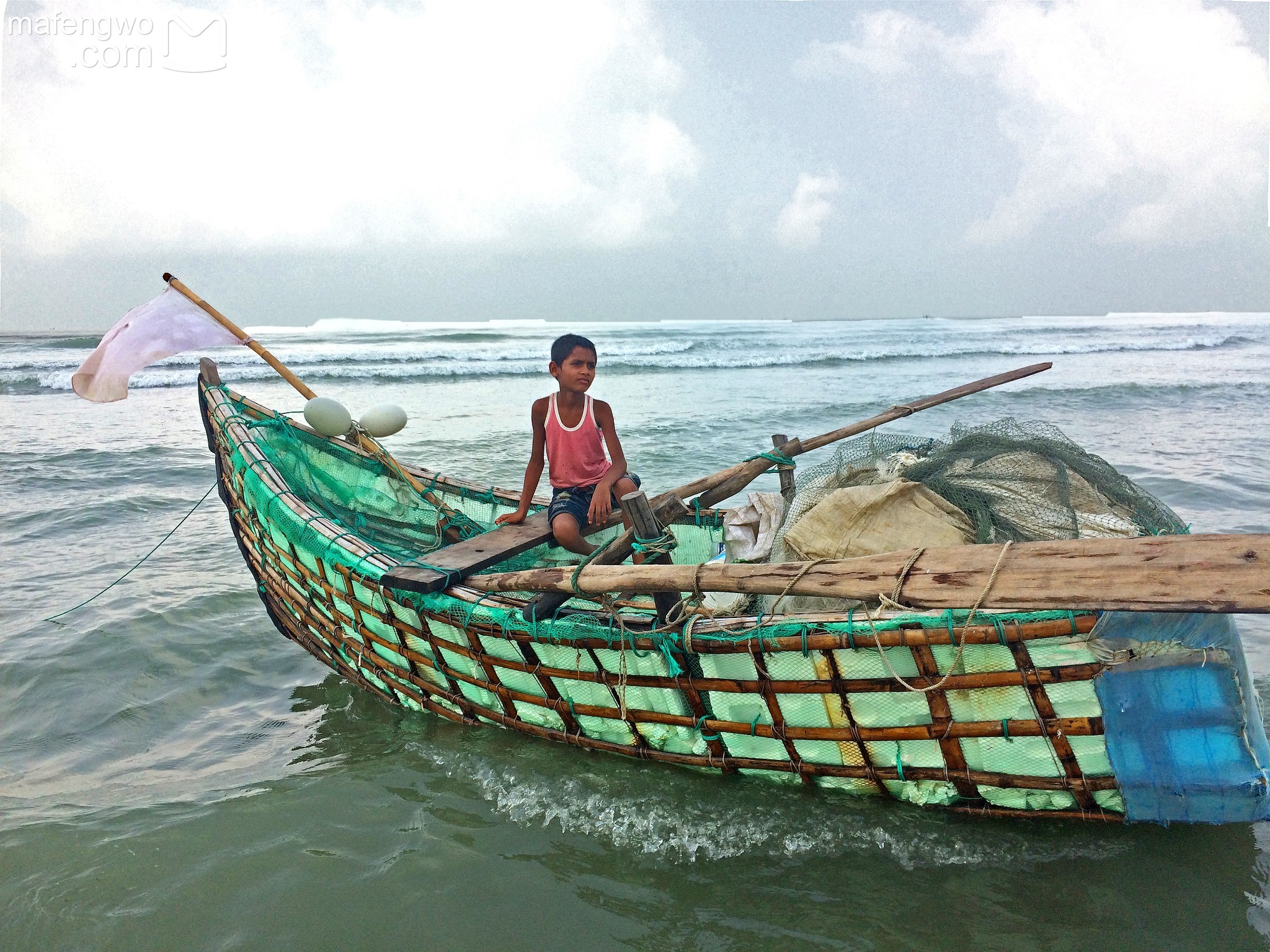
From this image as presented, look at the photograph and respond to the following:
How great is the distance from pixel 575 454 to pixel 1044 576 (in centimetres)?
269

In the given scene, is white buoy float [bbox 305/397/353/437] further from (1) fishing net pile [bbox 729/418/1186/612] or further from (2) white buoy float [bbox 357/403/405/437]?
(1) fishing net pile [bbox 729/418/1186/612]

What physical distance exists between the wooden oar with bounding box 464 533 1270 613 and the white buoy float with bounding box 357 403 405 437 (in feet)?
9.47

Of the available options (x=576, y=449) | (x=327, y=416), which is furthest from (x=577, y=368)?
(x=327, y=416)

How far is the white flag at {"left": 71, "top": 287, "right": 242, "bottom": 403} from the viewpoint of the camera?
4.78 meters

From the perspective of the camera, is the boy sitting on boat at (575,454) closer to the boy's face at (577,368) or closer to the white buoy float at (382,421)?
the boy's face at (577,368)

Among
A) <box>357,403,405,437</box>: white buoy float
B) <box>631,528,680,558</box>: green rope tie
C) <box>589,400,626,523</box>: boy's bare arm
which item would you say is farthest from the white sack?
<box>357,403,405,437</box>: white buoy float

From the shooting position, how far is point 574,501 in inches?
175

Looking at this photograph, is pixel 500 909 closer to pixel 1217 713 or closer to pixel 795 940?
pixel 795 940

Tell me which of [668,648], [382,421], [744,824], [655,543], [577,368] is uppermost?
[577,368]

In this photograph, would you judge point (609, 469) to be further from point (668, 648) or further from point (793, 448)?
point (668, 648)

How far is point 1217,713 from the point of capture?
240 cm

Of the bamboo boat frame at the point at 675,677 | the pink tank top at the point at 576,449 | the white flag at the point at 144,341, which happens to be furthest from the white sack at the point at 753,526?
the white flag at the point at 144,341

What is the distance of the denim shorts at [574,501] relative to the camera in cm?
439

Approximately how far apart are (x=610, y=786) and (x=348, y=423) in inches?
122
